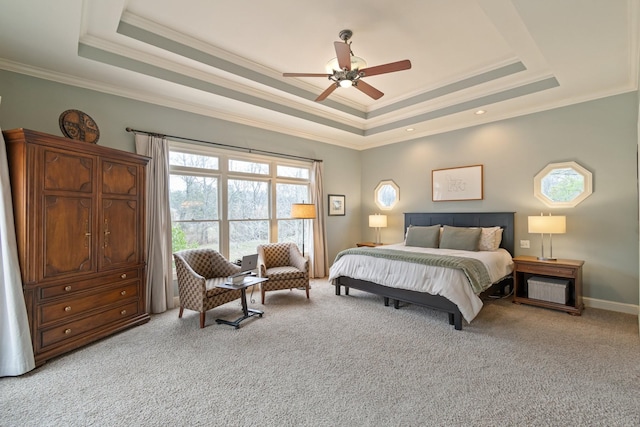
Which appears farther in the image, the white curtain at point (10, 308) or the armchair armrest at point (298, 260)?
the armchair armrest at point (298, 260)

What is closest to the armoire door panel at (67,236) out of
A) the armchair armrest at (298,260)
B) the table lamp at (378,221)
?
the armchair armrest at (298,260)

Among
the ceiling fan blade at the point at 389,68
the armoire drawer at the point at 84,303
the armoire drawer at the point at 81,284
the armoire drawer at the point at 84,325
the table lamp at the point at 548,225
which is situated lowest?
the armoire drawer at the point at 84,325

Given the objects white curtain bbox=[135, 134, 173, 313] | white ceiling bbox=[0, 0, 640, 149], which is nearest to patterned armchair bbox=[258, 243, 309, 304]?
white curtain bbox=[135, 134, 173, 313]

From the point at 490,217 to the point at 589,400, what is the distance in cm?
319

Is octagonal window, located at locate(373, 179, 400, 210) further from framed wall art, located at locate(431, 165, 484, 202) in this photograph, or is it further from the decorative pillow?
the decorative pillow

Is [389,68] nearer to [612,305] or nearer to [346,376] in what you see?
[346,376]

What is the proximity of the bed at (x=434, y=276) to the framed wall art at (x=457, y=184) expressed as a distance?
12.8 inches

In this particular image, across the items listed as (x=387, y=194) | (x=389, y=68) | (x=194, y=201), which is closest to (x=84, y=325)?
(x=194, y=201)

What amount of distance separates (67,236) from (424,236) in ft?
15.8

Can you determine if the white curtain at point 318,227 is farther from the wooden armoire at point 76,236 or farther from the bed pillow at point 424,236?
the wooden armoire at point 76,236

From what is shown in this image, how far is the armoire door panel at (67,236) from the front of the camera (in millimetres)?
2660

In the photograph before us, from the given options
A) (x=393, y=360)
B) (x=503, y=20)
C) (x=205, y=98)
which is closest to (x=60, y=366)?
(x=393, y=360)

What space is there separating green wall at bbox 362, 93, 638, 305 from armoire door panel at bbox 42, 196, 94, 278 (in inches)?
211

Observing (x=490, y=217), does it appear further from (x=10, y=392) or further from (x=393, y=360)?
(x=10, y=392)
